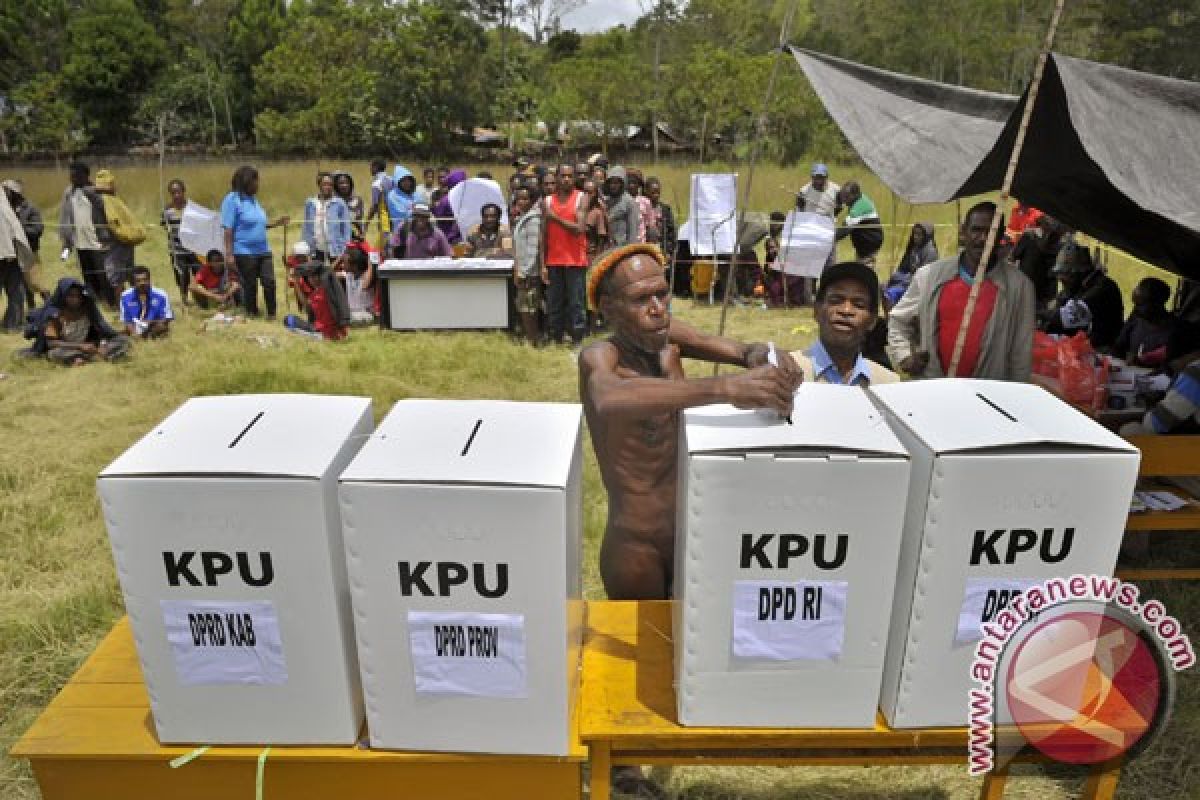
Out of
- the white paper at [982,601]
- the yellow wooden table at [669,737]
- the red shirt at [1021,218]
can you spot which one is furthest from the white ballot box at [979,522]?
the red shirt at [1021,218]

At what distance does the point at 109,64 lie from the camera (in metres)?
30.7

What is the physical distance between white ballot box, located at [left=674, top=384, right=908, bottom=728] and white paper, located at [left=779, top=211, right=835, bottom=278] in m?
7.85

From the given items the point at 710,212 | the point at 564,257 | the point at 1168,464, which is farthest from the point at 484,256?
the point at 1168,464

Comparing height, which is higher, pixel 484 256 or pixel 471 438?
pixel 471 438

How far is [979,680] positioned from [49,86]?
35.2 metres

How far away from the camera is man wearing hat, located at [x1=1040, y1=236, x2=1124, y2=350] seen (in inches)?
239

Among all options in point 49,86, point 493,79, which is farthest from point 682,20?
point 49,86

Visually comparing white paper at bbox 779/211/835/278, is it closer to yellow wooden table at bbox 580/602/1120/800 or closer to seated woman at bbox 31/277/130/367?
seated woman at bbox 31/277/130/367

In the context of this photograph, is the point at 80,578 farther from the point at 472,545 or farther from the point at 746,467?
the point at 746,467

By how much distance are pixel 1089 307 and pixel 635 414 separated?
5686 mm

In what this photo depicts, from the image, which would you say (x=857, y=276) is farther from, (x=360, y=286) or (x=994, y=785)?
A: (x=360, y=286)

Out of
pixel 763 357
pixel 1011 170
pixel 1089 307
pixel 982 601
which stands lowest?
pixel 1089 307

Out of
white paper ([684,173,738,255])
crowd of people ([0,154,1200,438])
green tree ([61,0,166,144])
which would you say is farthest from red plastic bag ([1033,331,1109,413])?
green tree ([61,0,166,144])

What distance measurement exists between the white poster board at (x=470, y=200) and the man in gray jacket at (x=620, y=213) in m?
1.99
